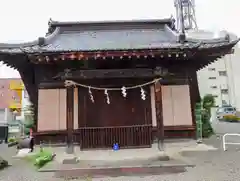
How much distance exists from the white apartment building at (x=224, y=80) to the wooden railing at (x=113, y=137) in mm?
28462

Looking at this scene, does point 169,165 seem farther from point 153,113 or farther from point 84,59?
point 84,59

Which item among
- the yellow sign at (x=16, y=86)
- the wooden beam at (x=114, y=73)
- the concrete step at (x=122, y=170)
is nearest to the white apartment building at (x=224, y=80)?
the yellow sign at (x=16, y=86)

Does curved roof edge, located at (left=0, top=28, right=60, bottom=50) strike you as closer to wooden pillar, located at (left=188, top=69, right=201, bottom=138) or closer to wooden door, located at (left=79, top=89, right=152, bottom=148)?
wooden door, located at (left=79, top=89, right=152, bottom=148)

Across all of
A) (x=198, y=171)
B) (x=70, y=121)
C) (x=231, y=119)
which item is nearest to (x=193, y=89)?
(x=198, y=171)

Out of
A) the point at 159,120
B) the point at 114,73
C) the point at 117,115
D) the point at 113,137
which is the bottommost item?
the point at 113,137

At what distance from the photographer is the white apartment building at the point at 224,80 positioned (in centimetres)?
3534

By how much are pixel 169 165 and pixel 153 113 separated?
306 cm

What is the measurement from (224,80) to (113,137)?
34.3 meters

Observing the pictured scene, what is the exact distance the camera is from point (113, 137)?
8.18 m

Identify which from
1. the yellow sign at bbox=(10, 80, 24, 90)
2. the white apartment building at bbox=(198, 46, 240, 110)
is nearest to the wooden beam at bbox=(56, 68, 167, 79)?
the yellow sign at bbox=(10, 80, 24, 90)

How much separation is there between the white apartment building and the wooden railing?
93.4 ft

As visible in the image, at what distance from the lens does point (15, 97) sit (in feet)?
119

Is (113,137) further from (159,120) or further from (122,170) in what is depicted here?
(122,170)

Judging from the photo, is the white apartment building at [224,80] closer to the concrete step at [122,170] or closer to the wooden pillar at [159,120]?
the wooden pillar at [159,120]
